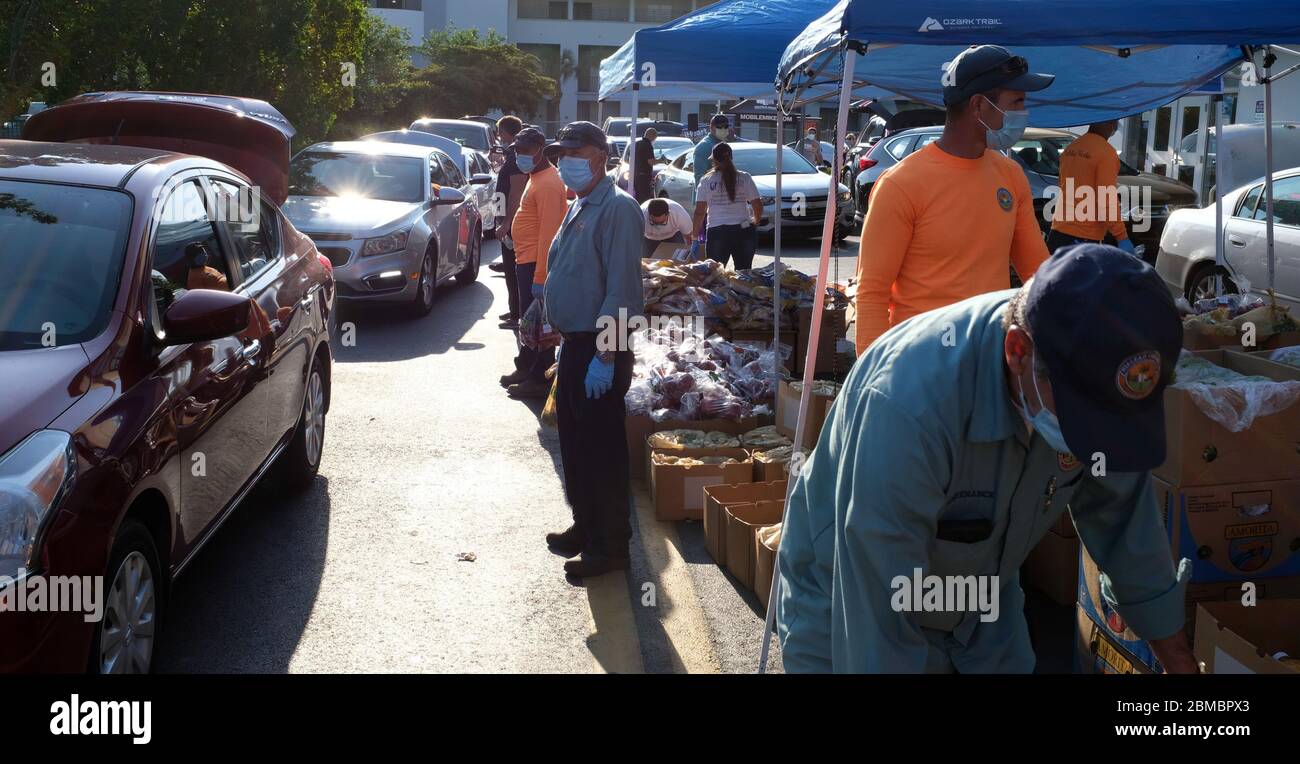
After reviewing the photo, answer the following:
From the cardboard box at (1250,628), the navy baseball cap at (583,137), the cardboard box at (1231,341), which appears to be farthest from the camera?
the cardboard box at (1231,341)

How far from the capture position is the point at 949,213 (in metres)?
4.24

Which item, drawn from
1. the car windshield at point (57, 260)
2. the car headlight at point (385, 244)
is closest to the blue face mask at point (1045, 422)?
the car windshield at point (57, 260)

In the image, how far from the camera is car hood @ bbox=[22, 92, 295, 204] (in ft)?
26.7

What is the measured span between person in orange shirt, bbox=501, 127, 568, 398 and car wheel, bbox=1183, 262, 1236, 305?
5.78m

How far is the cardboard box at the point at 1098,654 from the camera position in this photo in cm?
364

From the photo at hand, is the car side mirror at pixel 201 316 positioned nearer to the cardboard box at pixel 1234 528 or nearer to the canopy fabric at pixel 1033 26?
the canopy fabric at pixel 1033 26

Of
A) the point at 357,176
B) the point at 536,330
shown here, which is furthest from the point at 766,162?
the point at 536,330

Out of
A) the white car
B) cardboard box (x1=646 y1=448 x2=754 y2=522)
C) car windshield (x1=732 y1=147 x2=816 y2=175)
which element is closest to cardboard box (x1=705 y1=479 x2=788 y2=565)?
cardboard box (x1=646 y1=448 x2=754 y2=522)

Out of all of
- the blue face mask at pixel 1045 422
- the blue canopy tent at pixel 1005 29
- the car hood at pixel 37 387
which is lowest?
the car hood at pixel 37 387

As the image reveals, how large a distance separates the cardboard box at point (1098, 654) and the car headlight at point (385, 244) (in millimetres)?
8858

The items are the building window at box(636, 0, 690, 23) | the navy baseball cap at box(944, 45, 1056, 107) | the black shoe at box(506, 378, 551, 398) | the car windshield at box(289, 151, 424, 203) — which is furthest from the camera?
the building window at box(636, 0, 690, 23)

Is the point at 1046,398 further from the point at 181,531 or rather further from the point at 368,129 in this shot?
the point at 368,129

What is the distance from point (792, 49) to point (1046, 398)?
441cm

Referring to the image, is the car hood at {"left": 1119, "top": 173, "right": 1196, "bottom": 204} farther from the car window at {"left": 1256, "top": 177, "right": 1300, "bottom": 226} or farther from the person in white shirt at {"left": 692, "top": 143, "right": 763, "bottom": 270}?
the person in white shirt at {"left": 692, "top": 143, "right": 763, "bottom": 270}
